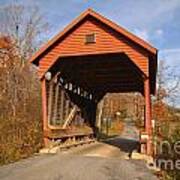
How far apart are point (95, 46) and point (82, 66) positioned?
458cm

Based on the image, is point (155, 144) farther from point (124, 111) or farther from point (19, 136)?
point (124, 111)

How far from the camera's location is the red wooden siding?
1448cm

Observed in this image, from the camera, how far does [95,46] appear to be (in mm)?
15070

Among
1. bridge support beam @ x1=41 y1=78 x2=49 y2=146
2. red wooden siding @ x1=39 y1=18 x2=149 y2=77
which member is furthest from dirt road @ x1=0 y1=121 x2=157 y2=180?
red wooden siding @ x1=39 y1=18 x2=149 y2=77

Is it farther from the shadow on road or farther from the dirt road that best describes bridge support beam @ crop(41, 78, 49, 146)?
the shadow on road

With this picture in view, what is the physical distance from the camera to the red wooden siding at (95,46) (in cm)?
1448

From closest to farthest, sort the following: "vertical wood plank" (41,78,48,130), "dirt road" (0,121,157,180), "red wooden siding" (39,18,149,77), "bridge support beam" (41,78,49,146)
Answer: "dirt road" (0,121,157,180), "red wooden siding" (39,18,149,77), "bridge support beam" (41,78,49,146), "vertical wood plank" (41,78,48,130)

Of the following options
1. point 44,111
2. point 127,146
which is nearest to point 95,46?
point 44,111

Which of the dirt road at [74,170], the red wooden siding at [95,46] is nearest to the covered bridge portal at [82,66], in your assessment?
the red wooden siding at [95,46]

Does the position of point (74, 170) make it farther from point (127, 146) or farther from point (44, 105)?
point (127, 146)

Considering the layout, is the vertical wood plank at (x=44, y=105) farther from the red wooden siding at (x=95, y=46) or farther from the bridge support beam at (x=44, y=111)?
the red wooden siding at (x=95, y=46)

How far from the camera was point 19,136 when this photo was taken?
14.7 meters

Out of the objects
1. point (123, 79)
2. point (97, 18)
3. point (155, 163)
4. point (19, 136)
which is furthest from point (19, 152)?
point (123, 79)

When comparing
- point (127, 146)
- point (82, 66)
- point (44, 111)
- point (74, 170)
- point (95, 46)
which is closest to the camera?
point (74, 170)
